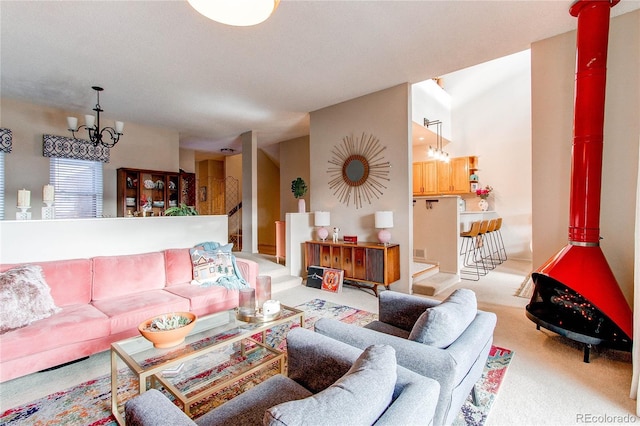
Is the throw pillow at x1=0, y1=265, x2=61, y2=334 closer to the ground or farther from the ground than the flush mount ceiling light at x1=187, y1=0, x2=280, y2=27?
closer to the ground

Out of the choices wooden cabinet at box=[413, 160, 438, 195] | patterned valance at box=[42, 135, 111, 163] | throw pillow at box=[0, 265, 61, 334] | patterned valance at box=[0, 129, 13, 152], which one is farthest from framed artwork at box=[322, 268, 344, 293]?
patterned valance at box=[0, 129, 13, 152]

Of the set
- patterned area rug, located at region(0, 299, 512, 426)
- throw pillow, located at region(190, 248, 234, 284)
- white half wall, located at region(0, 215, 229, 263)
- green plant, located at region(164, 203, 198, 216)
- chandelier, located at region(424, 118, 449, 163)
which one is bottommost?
patterned area rug, located at region(0, 299, 512, 426)

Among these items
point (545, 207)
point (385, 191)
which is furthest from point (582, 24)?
point (385, 191)

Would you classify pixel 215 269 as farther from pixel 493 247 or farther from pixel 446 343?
pixel 493 247

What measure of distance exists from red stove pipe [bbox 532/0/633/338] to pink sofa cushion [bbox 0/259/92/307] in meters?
4.12

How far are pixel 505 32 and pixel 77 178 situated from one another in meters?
6.47

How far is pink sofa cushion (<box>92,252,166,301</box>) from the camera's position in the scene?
287 centimetres

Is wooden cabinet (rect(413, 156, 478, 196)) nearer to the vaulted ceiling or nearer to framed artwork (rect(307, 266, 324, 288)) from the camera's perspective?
the vaulted ceiling

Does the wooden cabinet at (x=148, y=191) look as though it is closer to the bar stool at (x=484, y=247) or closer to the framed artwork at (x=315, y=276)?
the framed artwork at (x=315, y=276)

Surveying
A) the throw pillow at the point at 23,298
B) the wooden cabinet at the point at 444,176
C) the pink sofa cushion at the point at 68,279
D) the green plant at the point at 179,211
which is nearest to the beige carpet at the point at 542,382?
the throw pillow at the point at 23,298

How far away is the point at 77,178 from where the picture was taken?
5098 millimetres

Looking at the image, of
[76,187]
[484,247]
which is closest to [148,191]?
[76,187]

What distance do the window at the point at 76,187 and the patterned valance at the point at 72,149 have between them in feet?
0.37

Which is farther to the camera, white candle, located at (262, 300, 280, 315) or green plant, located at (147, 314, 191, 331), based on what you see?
white candle, located at (262, 300, 280, 315)
